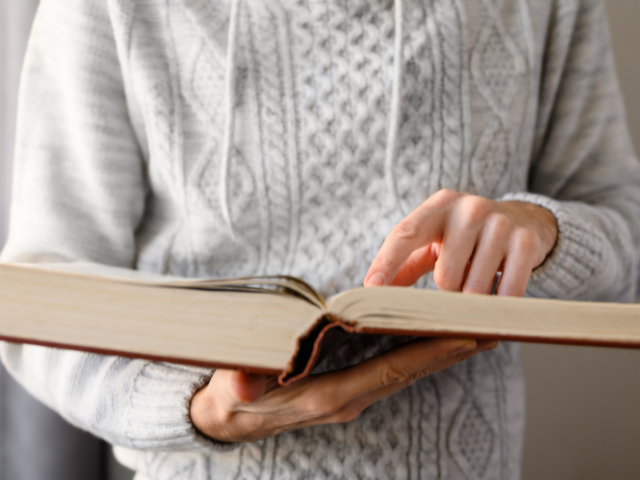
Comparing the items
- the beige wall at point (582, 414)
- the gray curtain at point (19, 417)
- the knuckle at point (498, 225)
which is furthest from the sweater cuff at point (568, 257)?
the gray curtain at point (19, 417)

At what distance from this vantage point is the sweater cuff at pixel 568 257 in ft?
1.60

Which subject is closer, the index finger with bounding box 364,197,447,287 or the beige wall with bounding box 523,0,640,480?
the index finger with bounding box 364,197,447,287

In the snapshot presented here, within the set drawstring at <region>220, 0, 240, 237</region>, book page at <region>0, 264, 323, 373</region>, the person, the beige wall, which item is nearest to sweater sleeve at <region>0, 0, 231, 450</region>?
Result: the person

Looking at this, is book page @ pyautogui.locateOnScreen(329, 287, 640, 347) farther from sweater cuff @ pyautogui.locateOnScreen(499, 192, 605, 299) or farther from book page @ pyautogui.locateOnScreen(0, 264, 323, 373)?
sweater cuff @ pyautogui.locateOnScreen(499, 192, 605, 299)

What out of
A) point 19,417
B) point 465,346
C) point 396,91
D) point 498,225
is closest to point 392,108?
point 396,91

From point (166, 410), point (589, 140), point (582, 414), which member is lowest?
point (582, 414)

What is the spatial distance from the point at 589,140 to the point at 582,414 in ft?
2.44

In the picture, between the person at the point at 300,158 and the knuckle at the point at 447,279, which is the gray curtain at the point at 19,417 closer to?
the person at the point at 300,158

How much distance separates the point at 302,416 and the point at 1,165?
790mm

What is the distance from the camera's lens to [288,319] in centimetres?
29

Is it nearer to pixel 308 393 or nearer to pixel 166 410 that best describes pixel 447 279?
pixel 308 393

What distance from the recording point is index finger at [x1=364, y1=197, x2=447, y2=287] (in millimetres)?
366

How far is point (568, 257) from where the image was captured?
1.61 ft

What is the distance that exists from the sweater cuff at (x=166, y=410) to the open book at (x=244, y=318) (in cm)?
17
